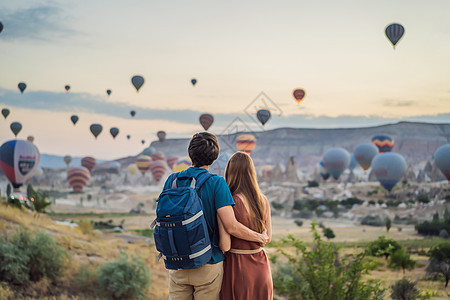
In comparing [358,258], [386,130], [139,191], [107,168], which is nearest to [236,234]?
[358,258]

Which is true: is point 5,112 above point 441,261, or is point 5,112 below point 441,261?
above

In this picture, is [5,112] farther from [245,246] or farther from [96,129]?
[245,246]

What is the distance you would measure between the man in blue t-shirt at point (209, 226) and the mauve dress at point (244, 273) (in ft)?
0.23

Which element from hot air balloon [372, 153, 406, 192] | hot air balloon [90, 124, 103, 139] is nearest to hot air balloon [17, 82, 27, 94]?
hot air balloon [90, 124, 103, 139]

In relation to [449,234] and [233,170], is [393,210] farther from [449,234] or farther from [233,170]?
[233,170]

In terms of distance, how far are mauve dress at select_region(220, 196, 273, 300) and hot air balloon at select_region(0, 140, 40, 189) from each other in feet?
96.2

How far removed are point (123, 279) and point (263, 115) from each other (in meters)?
31.7

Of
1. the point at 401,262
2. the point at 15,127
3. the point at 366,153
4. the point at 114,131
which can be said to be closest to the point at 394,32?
the point at 401,262

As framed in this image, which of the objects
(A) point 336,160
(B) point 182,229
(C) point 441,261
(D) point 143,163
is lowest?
(C) point 441,261

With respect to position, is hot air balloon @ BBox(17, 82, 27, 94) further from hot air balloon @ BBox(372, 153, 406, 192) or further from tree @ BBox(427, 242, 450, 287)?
tree @ BBox(427, 242, 450, 287)

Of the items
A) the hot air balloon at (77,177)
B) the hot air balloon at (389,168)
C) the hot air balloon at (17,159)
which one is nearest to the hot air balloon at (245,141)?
the hot air balloon at (389,168)

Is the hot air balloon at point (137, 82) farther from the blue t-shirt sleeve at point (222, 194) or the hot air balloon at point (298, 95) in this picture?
the blue t-shirt sleeve at point (222, 194)

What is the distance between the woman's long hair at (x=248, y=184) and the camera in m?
3.23

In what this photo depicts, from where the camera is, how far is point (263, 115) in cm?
4012
